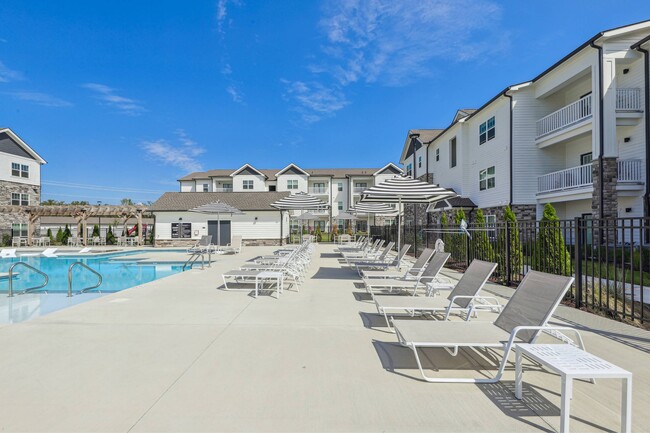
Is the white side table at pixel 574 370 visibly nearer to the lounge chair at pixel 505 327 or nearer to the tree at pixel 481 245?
the lounge chair at pixel 505 327

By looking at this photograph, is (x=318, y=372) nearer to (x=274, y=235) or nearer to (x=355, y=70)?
(x=355, y=70)

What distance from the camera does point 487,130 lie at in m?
21.1

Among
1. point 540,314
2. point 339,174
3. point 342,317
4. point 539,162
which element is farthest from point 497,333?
point 339,174

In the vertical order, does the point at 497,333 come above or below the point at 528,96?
below

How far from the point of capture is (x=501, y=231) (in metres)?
9.72

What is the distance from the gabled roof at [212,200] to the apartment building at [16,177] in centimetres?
1471

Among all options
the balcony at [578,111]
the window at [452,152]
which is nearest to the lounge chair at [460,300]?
the balcony at [578,111]

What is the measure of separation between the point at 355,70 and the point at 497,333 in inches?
885

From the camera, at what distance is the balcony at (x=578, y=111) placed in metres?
14.4

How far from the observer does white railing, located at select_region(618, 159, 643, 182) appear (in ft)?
46.2

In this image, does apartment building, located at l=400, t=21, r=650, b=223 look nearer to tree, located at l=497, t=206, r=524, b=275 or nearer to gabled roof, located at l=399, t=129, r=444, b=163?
gabled roof, located at l=399, t=129, r=444, b=163

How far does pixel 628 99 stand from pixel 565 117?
2.64 meters

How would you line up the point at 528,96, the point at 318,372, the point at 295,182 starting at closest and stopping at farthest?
the point at 318,372 < the point at 528,96 < the point at 295,182

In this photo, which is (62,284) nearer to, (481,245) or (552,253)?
(481,245)
